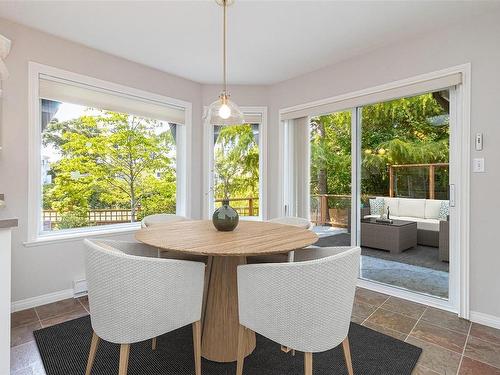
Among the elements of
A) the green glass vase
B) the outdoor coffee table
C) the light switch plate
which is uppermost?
the light switch plate

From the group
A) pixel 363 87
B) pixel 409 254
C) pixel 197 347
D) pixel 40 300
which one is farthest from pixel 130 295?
pixel 409 254

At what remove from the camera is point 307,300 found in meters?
1.22

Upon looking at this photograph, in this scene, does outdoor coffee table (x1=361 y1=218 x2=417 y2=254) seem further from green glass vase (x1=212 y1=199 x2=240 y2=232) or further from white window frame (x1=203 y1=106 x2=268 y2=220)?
green glass vase (x1=212 y1=199 x2=240 y2=232)

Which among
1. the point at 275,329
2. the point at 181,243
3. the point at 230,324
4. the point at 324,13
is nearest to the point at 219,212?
the point at 181,243

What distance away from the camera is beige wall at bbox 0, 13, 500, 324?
2.26 metres

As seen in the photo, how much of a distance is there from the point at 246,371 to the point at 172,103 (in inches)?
119

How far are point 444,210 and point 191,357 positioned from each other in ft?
8.33

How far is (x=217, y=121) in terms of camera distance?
225 cm

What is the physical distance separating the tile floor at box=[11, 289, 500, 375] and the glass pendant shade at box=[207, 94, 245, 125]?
1.92 metres

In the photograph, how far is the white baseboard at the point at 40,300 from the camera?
247 centimetres

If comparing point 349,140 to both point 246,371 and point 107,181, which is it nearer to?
point 246,371

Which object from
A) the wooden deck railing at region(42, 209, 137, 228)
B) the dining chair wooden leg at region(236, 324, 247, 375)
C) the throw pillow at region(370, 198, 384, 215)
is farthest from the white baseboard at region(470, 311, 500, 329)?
the wooden deck railing at region(42, 209, 137, 228)

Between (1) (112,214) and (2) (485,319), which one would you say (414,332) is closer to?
(2) (485,319)

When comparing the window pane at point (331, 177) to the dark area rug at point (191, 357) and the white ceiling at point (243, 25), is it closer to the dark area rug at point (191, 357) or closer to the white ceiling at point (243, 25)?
the white ceiling at point (243, 25)
